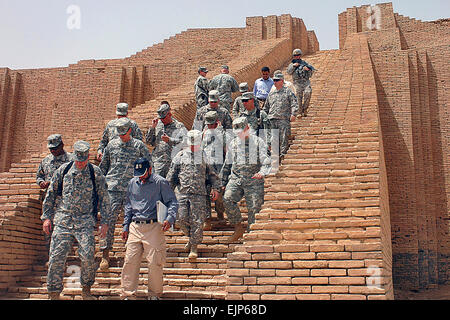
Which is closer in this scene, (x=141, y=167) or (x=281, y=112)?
(x=141, y=167)

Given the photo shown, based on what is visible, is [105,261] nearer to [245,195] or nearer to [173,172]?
[173,172]

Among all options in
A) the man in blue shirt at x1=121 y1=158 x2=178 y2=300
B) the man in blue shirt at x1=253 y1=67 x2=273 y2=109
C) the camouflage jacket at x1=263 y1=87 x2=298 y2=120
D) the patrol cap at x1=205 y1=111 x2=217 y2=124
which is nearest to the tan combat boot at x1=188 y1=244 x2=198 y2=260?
the man in blue shirt at x1=121 y1=158 x2=178 y2=300

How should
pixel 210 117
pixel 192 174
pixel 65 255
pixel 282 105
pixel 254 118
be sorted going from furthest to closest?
pixel 282 105 → pixel 254 118 → pixel 210 117 → pixel 192 174 → pixel 65 255

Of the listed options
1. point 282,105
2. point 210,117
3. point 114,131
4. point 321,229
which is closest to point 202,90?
point 282,105

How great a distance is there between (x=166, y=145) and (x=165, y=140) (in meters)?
0.08

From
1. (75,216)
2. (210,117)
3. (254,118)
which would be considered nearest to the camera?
(75,216)

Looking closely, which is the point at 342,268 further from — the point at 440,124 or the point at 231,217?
the point at 440,124

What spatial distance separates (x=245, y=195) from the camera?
18.1 feet

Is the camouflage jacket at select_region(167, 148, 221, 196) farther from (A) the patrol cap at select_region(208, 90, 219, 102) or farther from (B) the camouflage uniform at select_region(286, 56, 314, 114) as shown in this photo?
(B) the camouflage uniform at select_region(286, 56, 314, 114)

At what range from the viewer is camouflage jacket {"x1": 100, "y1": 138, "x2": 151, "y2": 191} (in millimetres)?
5617

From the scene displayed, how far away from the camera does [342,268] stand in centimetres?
379

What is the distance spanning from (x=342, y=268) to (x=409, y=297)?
673 centimetres

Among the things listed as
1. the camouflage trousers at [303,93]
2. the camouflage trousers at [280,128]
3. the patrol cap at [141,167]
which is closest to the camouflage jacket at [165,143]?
the camouflage trousers at [280,128]
